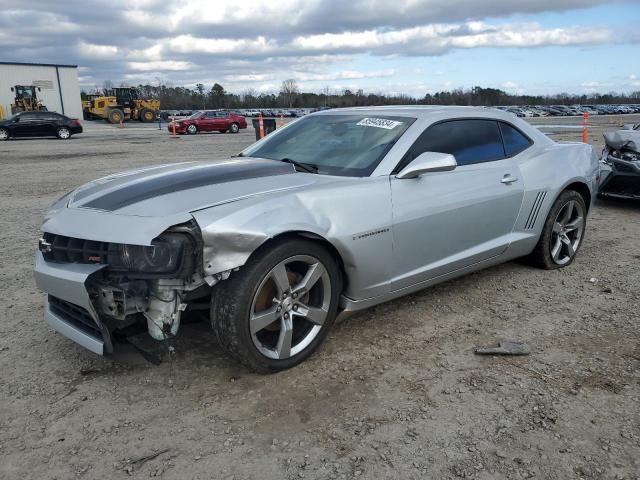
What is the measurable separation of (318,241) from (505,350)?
4.54ft

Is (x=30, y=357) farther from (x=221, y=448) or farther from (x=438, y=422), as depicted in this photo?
(x=438, y=422)

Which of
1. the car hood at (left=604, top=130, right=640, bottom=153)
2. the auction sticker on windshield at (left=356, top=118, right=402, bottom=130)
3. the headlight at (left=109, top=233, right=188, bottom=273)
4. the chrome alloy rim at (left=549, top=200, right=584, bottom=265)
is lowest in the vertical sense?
the chrome alloy rim at (left=549, top=200, right=584, bottom=265)

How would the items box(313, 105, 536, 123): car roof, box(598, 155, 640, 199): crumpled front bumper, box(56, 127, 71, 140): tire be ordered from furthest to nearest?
box(56, 127, 71, 140): tire → box(598, 155, 640, 199): crumpled front bumper → box(313, 105, 536, 123): car roof

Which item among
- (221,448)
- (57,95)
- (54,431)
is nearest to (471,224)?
(221,448)

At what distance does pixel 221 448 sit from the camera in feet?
8.07

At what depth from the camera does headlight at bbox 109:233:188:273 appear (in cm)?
265

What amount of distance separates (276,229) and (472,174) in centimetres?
179

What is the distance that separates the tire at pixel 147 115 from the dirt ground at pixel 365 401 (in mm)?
40900

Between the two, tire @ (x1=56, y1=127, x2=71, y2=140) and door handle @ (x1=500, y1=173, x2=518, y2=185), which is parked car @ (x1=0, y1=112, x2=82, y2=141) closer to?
tire @ (x1=56, y1=127, x2=71, y2=140)

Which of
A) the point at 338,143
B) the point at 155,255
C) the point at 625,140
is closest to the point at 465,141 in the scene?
the point at 338,143

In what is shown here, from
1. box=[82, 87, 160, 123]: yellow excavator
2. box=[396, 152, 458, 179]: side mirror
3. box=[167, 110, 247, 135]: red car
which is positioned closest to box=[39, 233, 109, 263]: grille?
box=[396, 152, 458, 179]: side mirror

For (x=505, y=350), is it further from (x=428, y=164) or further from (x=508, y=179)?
(x=508, y=179)

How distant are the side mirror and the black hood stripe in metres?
0.76

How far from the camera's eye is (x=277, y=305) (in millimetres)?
2982
